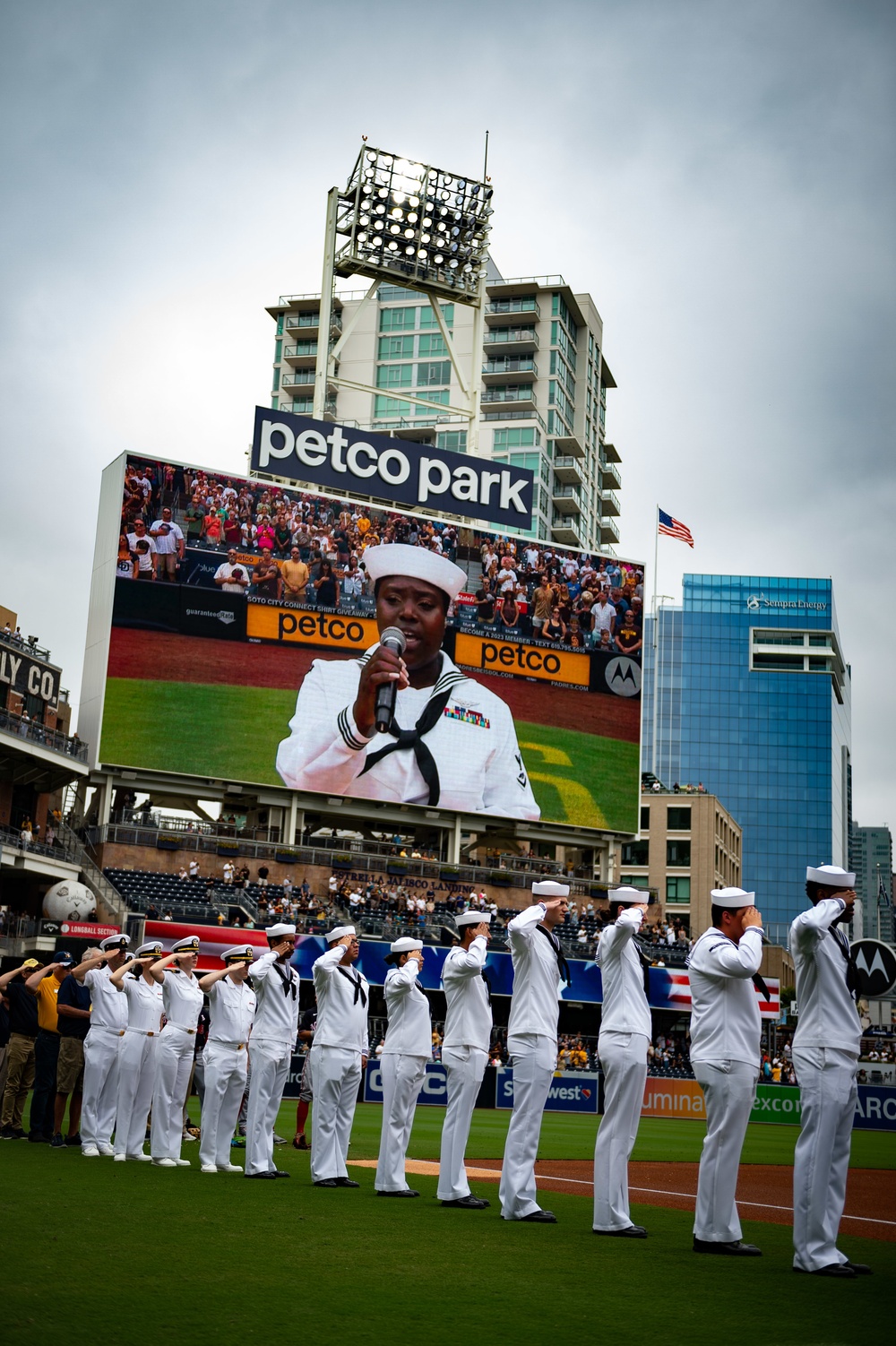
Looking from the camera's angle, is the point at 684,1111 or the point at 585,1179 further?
the point at 684,1111

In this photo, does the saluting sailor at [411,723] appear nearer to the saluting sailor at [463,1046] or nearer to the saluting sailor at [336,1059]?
the saluting sailor at [336,1059]

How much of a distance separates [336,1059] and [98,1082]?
401 centimetres

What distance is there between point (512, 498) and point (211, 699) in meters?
15.2

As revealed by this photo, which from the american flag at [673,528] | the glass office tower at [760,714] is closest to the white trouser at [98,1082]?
the american flag at [673,528]

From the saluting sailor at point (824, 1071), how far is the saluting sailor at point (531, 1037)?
94.2 inches

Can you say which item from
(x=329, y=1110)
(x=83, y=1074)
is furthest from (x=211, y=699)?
(x=329, y=1110)

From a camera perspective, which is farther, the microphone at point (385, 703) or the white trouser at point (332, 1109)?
the microphone at point (385, 703)

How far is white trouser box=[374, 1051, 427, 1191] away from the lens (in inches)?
511

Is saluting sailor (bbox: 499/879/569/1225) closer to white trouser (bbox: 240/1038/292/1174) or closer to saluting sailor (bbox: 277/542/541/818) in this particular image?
white trouser (bbox: 240/1038/292/1174)

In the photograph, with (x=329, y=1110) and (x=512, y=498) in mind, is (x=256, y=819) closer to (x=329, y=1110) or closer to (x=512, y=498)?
(x=512, y=498)

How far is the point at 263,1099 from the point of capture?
14641 millimetres

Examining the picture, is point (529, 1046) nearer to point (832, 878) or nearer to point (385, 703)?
point (832, 878)

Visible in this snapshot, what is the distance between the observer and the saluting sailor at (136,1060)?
1575 cm

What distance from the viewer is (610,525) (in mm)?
111875
